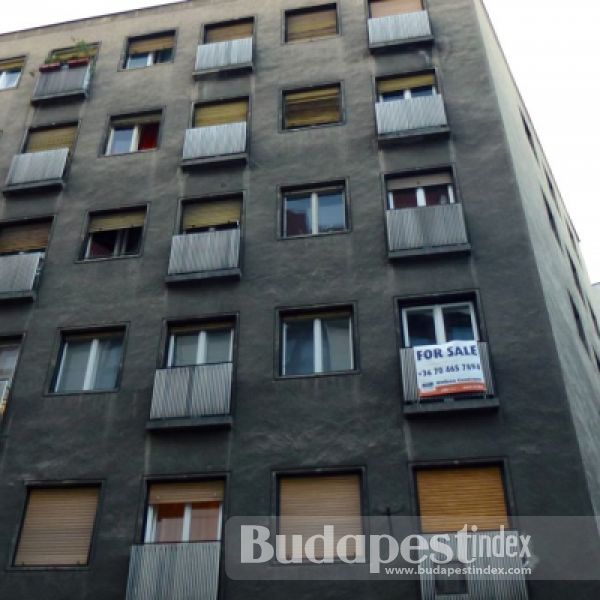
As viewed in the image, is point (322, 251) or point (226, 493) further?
point (322, 251)

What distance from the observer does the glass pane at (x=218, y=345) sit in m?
11.9

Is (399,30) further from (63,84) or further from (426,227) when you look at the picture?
(63,84)

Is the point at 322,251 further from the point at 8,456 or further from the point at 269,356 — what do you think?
the point at 8,456

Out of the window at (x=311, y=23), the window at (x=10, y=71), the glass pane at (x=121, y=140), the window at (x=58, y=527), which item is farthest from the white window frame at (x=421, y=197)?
the window at (x=10, y=71)

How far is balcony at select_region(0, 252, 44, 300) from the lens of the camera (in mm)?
13078

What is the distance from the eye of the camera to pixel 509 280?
11398 millimetres

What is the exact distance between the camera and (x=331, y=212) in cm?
1349

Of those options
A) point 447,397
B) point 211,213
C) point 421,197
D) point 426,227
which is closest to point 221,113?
point 211,213

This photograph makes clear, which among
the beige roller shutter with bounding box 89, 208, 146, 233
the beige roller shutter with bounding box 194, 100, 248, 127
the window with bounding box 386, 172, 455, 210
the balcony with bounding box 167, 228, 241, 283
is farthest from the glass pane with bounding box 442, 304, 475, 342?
the beige roller shutter with bounding box 194, 100, 248, 127

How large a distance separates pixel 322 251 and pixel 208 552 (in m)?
5.83

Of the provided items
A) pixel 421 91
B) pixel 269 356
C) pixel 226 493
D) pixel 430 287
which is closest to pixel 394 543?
pixel 226 493

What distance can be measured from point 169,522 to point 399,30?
12.4 metres

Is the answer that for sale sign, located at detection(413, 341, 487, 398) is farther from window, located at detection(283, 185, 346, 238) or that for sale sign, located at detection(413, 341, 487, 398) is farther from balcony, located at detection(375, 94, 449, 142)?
balcony, located at detection(375, 94, 449, 142)

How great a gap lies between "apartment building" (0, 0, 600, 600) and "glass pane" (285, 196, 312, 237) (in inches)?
2.5
